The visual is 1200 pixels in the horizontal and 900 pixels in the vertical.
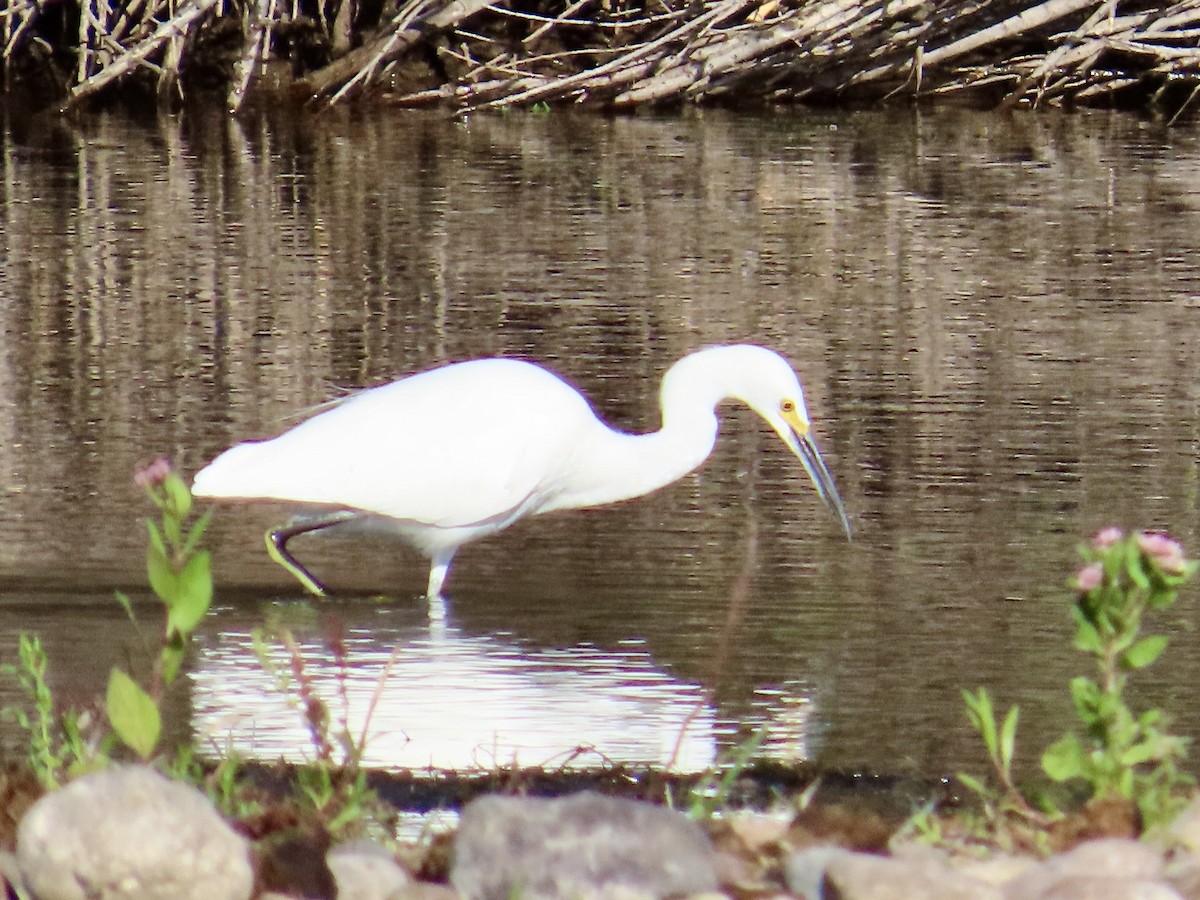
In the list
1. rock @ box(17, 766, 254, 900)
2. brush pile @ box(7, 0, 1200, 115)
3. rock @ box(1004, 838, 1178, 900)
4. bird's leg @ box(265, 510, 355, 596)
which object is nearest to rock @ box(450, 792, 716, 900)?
rock @ box(17, 766, 254, 900)

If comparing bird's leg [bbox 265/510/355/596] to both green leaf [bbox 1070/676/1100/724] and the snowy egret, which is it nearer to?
the snowy egret


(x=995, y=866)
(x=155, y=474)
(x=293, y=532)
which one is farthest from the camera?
(x=293, y=532)

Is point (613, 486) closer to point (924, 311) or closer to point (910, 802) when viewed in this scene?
point (910, 802)

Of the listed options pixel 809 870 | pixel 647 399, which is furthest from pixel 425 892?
pixel 647 399

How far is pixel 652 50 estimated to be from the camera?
16844mm

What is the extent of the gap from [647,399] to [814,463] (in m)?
1.90

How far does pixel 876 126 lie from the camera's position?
16.4 metres

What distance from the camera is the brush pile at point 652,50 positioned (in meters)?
16.4

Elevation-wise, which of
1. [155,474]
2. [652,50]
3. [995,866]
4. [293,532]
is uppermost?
[652,50]

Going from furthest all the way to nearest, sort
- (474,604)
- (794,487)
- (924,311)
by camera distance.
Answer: (924,311), (794,487), (474,604)

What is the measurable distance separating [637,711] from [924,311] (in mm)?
5005

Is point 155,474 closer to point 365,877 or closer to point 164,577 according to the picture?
point 164,577

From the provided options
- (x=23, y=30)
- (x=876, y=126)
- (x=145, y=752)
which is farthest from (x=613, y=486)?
(x=23, y=30)

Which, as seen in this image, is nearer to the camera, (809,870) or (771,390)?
(809,870)
